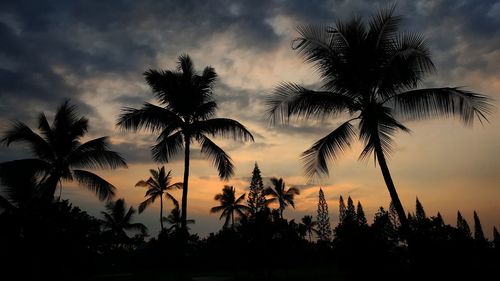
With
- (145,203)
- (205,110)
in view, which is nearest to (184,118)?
(205,110)

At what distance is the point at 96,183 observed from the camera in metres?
16.4

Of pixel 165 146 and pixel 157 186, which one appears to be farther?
pixel 157 186

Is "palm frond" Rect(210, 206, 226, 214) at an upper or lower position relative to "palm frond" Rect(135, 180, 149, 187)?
lower

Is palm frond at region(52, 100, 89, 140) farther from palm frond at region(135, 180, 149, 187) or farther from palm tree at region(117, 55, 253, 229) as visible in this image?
palm frond at region(135, 180, 149, 187)

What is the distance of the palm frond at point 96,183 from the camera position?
1631cm

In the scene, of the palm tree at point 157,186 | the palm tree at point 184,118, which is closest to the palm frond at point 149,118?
the palm tree at point 184,118

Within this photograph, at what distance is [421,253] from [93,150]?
13.4 m

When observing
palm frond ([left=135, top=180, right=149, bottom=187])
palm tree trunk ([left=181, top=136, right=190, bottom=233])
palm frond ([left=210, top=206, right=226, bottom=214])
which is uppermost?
palm frond ([left=135, top=180, right=149, bottom=187])

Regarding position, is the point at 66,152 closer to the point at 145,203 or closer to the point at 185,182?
the point at 185,182

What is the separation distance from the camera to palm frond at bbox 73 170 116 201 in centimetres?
1631

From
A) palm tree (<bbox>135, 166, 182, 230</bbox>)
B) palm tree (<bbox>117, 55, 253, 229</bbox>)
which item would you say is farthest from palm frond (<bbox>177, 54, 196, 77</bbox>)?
palm tree (<bbox>135, 166, 182, 230</bbox>)

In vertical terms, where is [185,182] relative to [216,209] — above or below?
below

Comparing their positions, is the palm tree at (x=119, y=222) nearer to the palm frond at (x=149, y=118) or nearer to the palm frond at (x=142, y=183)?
the palm frond at (x=142, y=183)

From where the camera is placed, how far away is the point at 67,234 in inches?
327
